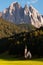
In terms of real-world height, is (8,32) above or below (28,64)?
above

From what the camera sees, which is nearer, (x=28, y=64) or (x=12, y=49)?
(x=28, y=64)

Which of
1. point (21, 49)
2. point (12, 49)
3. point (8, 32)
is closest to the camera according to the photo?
point (21, 49)

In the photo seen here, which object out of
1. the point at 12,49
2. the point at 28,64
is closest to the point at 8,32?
the point at 12,49

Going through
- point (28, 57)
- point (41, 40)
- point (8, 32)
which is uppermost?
point (8, 32)

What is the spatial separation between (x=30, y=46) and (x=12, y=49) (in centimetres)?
861

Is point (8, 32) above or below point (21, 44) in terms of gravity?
above

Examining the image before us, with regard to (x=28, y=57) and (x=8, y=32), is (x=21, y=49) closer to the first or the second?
(x=28, y=57)

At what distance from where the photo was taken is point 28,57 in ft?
134

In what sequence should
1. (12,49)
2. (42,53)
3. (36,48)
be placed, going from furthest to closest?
(12,49), (36,48), (42,53)

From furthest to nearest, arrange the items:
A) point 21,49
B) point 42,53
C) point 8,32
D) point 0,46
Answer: point 8,32 → point 0,46 → point 21,49 → point 42,53

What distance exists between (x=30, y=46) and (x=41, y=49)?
191 inches

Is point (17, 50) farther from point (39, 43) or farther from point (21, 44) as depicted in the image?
point (39, 43)

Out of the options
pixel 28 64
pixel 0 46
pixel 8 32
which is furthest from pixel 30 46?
pixel 8 32

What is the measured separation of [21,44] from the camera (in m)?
59.2
